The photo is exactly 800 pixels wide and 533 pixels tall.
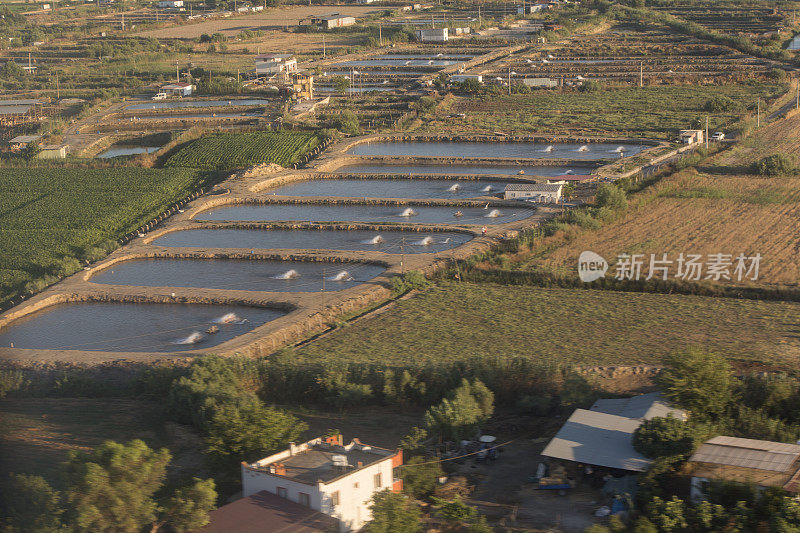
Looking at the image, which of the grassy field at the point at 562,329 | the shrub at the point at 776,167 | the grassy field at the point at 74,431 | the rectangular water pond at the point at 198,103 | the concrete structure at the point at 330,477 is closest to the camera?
the concrete structure at the point at 330,477

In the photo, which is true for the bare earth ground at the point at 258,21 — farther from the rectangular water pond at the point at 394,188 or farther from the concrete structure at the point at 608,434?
the concrete structure at the point at 608,434

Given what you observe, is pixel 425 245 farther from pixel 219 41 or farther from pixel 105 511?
pixel 219 41

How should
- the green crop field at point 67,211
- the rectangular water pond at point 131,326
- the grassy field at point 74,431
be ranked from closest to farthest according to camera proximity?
the grassy field at point 74,431 < the rectangular water pond at point 131,326 < the green crop field at point 67,211

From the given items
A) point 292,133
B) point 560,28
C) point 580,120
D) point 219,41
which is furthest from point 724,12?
point 292,133

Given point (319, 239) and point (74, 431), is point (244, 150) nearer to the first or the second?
point (319, 239)

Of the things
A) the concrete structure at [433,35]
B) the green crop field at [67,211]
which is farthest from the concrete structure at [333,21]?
the green crop field at [67,211]

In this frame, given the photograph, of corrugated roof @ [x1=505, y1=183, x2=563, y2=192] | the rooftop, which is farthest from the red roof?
corrugated roof @ [x1=505, y1=183, x2=563, y2=192]

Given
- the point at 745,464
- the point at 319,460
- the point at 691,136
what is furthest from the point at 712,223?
the point at 319,460
